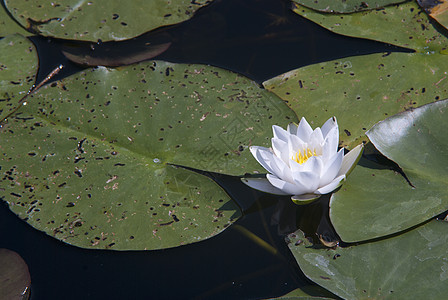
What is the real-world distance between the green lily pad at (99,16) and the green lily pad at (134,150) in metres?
0.43

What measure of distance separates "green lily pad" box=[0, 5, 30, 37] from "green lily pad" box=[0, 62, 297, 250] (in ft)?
2.49

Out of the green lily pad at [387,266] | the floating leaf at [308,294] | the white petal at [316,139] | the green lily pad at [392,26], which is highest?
the green lily pad at [392,26]

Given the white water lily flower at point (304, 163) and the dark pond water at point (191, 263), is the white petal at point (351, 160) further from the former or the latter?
the dark pond water at point (191, 263)

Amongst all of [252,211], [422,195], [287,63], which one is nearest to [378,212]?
Result: [422,195]

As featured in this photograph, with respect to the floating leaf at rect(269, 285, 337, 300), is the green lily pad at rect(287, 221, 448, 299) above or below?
above

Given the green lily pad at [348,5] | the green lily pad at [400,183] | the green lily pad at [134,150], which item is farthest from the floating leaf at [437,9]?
the green lily pad at [134,150]

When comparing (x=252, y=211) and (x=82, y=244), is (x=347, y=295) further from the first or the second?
(x=82, y=244)

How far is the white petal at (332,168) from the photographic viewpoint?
2.02m

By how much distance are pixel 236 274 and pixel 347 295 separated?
589 millimetres

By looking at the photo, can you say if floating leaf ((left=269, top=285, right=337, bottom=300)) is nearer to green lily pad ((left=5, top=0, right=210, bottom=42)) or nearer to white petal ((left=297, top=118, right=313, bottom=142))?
white petal ((left=297, top=118, right=313, bottom=142))

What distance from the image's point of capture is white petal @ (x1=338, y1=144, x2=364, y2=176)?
208cm

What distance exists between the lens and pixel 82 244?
220cm

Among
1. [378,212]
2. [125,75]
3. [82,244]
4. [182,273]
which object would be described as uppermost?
[125,75]

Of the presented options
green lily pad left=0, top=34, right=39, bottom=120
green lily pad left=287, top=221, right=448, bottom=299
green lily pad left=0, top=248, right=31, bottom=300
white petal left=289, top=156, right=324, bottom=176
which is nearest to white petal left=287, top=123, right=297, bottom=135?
white petal left=289, top=156, right=324, bottom=176
